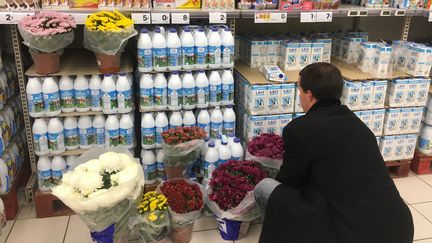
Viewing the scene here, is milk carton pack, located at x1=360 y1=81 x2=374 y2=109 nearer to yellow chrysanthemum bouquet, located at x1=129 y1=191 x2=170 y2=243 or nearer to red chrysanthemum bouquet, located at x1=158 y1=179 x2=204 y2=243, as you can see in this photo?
red chrysanthemum bouquet, located at x1=158 y1=179 x2=204 y2=243

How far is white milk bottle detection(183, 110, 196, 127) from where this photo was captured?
3016 millimetres

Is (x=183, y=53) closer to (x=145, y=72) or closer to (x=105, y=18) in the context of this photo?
(x=145, y=72)

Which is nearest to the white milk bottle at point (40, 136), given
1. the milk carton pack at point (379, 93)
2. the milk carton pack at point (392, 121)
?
the milk carton pack at point (379, 93)

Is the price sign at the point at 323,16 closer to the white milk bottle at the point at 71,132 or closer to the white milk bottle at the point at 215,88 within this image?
the white milk bottle at the point at 215,88

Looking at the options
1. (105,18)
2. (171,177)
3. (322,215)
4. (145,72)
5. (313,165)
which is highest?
(105,18)

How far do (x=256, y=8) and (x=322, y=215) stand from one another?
5.54 feet

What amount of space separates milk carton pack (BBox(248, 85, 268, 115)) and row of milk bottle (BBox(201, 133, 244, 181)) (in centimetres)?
30

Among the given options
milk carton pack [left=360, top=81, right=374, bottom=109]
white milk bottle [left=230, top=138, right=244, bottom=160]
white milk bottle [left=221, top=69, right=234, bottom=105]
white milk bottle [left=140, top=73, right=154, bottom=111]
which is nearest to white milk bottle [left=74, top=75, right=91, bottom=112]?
white milk bottle [left=140, top=73, right=154, bottom=111]

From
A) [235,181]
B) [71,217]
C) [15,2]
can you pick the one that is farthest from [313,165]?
[15,2]

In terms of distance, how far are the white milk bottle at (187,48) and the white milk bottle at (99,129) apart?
692 millimetres

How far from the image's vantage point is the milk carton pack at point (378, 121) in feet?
10.9

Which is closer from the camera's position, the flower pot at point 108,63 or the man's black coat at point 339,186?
the man's black coat at point 339,186

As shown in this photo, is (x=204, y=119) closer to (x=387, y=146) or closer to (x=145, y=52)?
(x=145, y=52)

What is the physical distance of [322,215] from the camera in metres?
2.02
